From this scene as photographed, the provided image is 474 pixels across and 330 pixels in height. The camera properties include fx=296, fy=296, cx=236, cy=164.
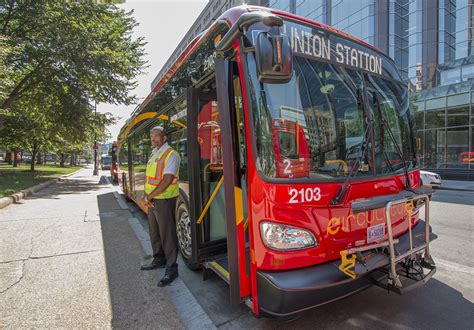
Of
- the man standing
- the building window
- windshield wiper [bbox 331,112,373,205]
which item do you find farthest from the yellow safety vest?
the building window

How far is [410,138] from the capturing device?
3701 mm

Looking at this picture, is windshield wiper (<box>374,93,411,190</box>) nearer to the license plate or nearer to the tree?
the license plate

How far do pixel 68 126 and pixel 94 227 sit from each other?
14593 millimetres

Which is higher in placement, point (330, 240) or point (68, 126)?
point (68, 126)

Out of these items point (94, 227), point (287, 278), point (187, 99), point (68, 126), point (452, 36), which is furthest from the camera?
point (452, 36)

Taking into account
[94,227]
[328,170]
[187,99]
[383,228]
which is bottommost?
[94,227]

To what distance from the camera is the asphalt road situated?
113 inches

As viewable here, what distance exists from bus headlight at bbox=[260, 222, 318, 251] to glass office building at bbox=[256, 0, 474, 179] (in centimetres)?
1937

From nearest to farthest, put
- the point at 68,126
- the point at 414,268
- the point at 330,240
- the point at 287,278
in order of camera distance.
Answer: the point at 287,278
the point at 330,240
the point at 414,268
the point at 68,126

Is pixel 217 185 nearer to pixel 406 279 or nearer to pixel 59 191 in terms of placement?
pixel 406 279

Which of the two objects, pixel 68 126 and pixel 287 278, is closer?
pixel 287 278

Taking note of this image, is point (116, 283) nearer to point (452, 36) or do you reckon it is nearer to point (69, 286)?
point (69, 286)

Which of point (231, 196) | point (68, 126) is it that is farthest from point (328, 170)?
point (68, 126)

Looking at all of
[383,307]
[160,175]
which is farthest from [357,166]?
[160,175]
